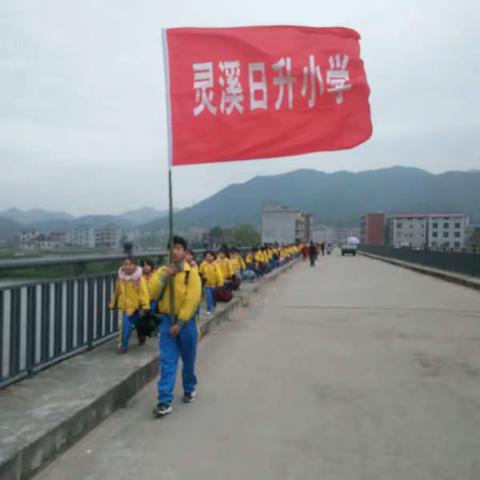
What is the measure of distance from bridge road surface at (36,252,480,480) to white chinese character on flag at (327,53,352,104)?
9.02ft

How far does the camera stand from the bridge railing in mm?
4516

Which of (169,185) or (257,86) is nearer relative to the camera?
(169,185)

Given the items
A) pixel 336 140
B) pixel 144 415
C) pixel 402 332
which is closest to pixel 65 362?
pixel 144 415

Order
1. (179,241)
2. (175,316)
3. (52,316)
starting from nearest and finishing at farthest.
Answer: (175,316) < (179,241) < (52,316)

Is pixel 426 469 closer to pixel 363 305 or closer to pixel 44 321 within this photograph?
pixel 44 321

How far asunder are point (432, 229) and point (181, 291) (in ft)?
337

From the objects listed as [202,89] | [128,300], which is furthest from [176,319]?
[202,89]

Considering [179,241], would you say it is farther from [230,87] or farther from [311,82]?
[311,82]

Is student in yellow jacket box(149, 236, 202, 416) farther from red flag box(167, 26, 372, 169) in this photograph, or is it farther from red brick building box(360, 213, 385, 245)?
red brick building box(360, 213, 385, 245)

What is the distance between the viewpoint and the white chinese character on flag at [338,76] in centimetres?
496

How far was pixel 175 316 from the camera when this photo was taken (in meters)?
4.73

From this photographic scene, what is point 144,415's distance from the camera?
472 cm

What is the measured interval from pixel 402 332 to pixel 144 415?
551 centimetres

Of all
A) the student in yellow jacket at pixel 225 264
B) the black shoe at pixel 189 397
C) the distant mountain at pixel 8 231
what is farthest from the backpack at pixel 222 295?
the black shoe at pixel 189 397
